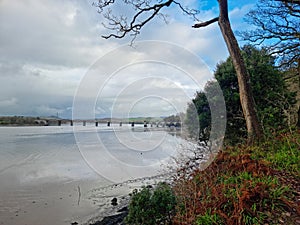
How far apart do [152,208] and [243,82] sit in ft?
17.9

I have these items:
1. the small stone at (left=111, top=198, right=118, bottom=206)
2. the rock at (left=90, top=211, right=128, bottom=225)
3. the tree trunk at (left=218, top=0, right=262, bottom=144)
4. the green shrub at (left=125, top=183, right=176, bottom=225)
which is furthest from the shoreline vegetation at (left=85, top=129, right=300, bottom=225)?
the small stone at (left=111, top=198, right=118, bottom=206)

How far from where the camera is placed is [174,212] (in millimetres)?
4281

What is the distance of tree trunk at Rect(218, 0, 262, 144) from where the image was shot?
25.0 ft

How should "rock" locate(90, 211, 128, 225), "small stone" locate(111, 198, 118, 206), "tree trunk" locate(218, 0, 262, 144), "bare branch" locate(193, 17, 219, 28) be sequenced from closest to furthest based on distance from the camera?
"rock" locate(90, 211, 128, 225)
"tree trunk" locate(218, 0, 262, 144)
"small stone" locate(111, 198, 118, 206)
"bare branch" locate(193, 17, 219, 28)

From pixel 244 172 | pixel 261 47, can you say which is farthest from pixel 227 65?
pixel 244 172

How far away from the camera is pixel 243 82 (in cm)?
799

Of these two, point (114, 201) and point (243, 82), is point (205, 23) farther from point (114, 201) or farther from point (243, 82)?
point (114, 201)

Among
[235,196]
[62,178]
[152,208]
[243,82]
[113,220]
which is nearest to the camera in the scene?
[235,196]

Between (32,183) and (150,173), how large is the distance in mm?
5683

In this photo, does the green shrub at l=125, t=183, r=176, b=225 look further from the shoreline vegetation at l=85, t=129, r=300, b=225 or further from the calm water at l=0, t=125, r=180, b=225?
the calm water at l=0, t=125, r=180, b=225

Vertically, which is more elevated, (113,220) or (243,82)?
Answer: (243,82)

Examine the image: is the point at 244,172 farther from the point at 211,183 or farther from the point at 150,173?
the point at 150,173

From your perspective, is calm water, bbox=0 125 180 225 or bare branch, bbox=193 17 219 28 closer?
calm water, bbox=0 125 180 225

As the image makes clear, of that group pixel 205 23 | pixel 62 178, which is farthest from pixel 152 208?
pixel 62 178
